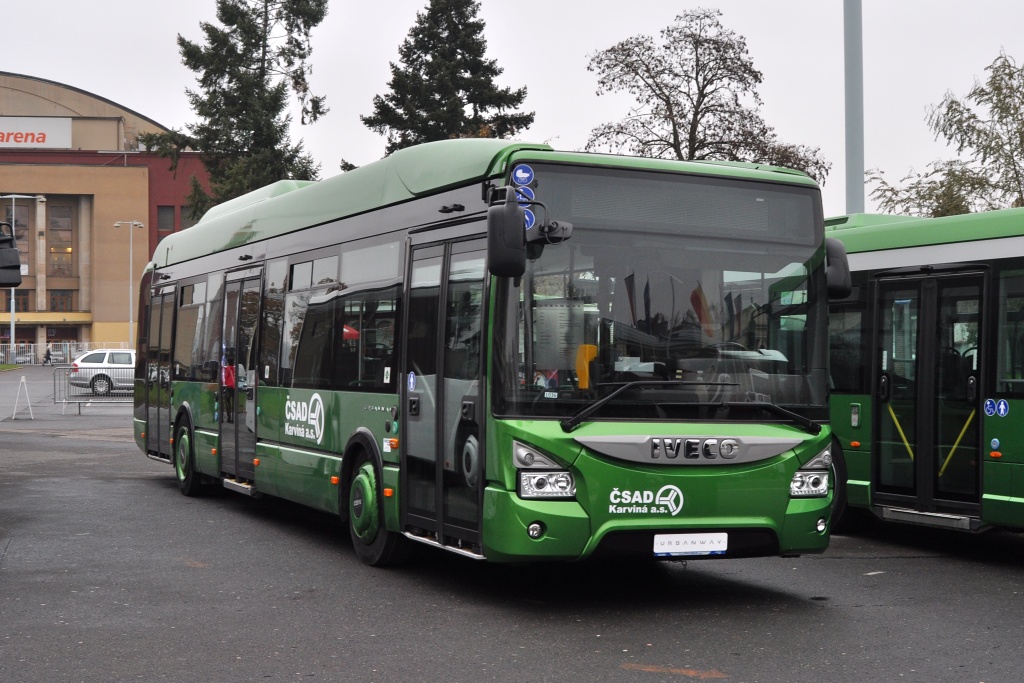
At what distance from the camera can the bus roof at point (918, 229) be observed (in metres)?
10.6

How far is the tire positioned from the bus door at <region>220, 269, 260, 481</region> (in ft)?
83.2

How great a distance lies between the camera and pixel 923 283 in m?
11.3

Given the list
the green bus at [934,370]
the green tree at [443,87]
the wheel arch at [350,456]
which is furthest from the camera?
the green tree at [443,87]

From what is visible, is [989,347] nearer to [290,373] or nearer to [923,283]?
[923,283]

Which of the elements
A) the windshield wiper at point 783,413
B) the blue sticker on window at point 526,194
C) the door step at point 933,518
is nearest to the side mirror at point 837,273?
the windshield wiper at point 783,413

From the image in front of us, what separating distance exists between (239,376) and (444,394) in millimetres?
5184

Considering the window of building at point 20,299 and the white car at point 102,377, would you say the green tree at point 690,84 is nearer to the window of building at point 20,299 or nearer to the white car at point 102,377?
the white car at point 102,377

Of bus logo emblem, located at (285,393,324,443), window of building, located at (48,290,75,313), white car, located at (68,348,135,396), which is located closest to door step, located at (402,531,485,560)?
bus logo emblem, located at (285,393,324,443)

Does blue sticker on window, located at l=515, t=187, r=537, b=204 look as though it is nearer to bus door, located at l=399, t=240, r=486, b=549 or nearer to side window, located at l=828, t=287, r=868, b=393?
bus door, located at l=399, t=240, r=486, b=549

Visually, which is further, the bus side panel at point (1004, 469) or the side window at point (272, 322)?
the side window at point (272, 322)

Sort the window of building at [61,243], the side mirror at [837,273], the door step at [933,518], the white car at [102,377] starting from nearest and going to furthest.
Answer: the side mirror at [837,273] → the door step at [933,518] → the white car at [102,377] → the window of building at [61,243]

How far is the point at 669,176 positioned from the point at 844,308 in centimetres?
417

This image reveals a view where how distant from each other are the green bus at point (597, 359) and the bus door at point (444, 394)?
0.02 meters

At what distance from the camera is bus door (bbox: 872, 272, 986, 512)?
425 inches
